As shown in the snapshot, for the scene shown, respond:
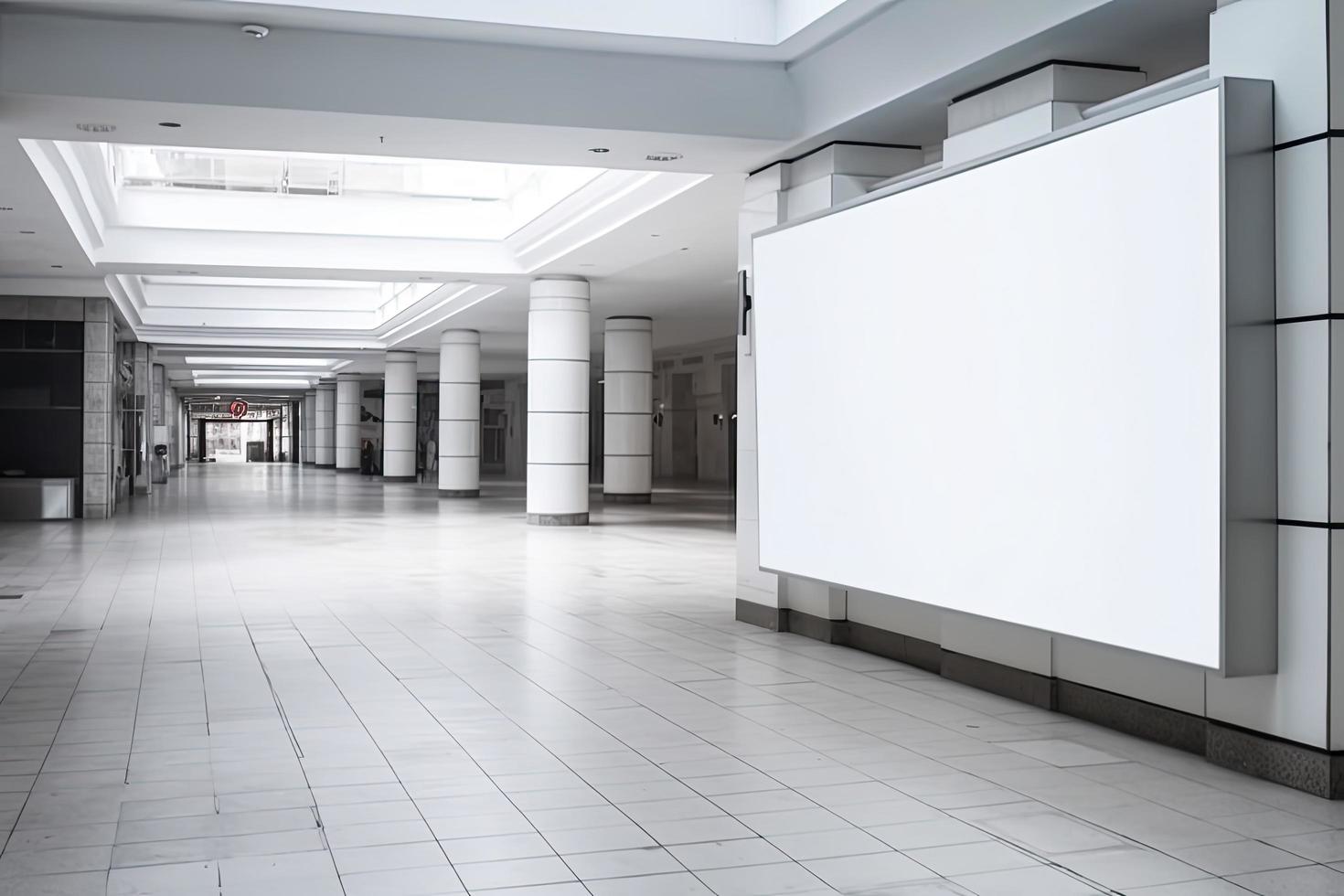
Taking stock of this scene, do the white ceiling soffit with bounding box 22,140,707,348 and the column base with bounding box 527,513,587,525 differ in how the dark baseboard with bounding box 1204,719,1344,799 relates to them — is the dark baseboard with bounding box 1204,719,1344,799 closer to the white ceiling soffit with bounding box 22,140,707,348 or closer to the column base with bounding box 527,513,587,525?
the white ceiling soffit with bounding box 22,140,707,348

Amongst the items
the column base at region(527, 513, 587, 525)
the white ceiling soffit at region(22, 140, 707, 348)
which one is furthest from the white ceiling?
the column base at region(527, 513, 587, 525)

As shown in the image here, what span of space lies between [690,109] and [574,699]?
613 centimetres

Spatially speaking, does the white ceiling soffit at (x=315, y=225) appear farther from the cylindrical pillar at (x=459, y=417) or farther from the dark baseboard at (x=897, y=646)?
the cylindrical pillar at (x=459, y=417)

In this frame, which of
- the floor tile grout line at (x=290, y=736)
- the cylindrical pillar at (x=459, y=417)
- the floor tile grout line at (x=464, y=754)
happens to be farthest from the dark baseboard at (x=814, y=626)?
Answer: the cylindrical pillar at (x=459, y=417)

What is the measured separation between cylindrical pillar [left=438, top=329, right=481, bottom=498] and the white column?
5116 millimetres

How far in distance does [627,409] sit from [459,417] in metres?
6.40

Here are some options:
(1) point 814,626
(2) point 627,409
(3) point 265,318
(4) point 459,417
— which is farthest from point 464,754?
(3) point 265,318

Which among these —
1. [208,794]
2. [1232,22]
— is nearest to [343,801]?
[208,794]

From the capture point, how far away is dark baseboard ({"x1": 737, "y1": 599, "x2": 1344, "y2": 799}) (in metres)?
7.45

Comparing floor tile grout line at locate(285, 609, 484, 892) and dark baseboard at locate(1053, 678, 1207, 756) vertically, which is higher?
dark baseboard at locate(1053, 678, 1207, 756)

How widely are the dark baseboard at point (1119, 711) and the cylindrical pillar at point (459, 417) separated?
29689mm

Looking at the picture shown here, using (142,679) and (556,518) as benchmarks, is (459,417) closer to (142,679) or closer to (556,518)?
(556,518)

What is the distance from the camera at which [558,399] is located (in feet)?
96.3

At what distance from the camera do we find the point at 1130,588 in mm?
8023
